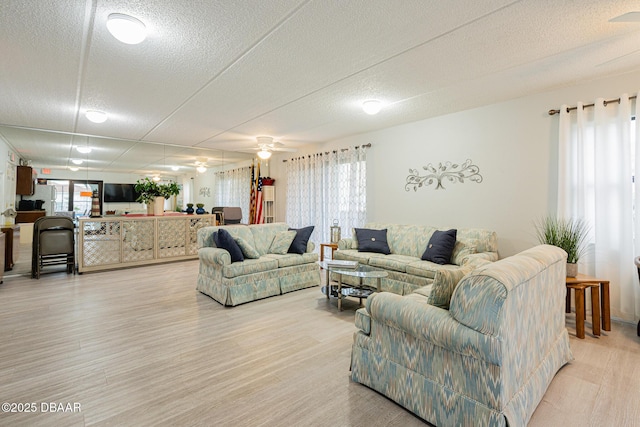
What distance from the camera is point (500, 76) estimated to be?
3197mm

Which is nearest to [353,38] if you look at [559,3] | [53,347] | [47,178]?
[559,3]

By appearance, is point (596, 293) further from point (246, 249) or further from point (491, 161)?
point (246, 249)

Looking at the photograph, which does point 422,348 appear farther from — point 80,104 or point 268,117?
point 80,104

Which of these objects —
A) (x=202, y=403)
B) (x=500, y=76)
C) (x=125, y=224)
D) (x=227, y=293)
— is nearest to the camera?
(x=202, y=403)

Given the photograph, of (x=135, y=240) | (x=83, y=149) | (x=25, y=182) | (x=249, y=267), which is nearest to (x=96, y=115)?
(x=83, y=149)

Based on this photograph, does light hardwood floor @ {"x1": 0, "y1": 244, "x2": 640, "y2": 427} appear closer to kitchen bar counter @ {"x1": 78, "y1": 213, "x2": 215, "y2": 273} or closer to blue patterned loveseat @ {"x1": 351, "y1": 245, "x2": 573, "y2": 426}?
blue patterned loveseat @ {"x1": 351, "y1": 245, "x2": 573, "y2": 426}

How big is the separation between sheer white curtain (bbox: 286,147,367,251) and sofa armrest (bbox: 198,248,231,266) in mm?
2811

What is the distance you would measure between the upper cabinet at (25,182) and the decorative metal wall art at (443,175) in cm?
725

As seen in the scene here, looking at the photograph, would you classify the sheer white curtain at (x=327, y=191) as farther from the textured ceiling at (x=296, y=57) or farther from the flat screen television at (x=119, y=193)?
the flat screen television at (x=119, y=193)

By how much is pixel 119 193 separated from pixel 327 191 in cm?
439

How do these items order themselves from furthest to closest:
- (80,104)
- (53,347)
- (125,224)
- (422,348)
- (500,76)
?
(125,224), (80,104), (500,76), (53,347), (422,348)

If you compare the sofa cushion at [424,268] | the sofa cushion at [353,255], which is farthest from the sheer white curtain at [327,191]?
the sofa cushion at [424,268]

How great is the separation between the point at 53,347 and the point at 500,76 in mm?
5062

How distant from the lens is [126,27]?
2115 mm
